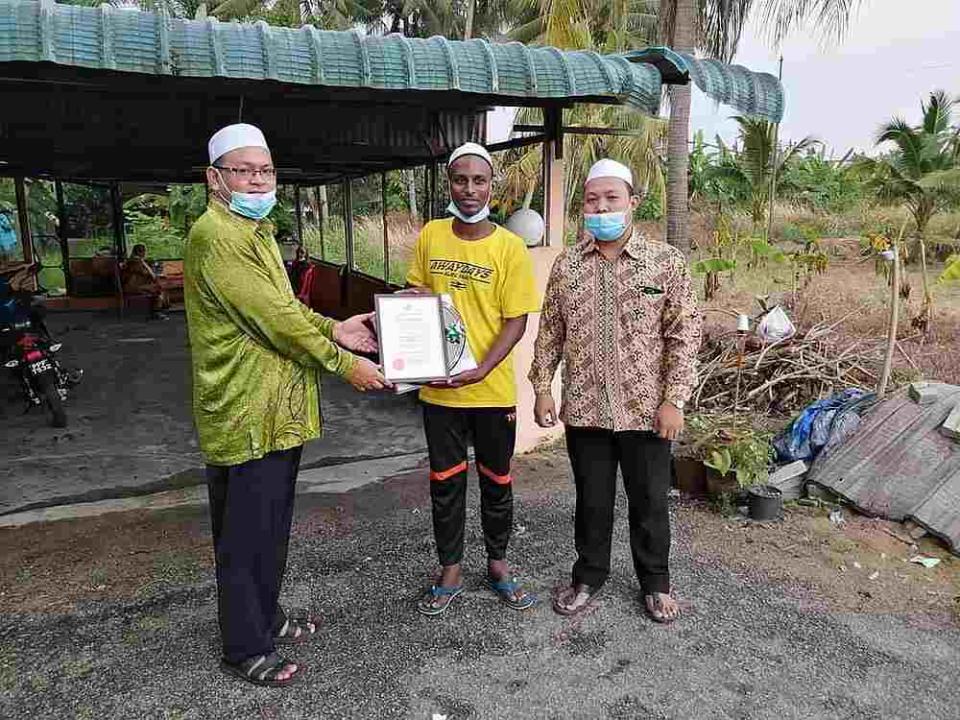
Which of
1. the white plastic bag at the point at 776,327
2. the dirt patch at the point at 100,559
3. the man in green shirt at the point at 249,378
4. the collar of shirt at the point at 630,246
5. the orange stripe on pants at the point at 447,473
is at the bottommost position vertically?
the dirt patch at the point at 100,559

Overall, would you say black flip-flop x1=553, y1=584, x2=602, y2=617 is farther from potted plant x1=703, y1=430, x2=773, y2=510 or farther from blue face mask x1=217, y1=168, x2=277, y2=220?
blue face mask x1=217, y1=168, x2=277, y2=220

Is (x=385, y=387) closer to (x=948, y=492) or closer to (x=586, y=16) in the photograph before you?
(x=948, y=492)

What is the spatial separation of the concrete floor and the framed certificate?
8.08 ft

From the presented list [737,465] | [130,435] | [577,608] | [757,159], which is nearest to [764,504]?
[737,465]

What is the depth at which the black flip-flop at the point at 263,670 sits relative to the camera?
100 inches

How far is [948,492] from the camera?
12.6 feet

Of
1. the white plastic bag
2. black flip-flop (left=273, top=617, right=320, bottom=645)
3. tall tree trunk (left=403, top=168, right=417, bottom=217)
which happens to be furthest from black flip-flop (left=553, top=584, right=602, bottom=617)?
tall tree trunk (left=403, top=168, right=417, bottom=217)

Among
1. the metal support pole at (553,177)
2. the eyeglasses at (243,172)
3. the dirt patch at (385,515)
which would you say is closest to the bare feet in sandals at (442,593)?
the dirt patch at (385,515)

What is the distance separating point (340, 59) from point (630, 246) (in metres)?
1.62

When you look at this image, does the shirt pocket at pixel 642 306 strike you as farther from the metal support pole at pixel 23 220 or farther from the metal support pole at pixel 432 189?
the metal support pole at pixel 23 220

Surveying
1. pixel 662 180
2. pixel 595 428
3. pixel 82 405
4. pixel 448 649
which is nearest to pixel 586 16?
pixel 662 180

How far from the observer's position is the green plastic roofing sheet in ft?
9.52

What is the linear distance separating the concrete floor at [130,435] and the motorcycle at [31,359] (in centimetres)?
15

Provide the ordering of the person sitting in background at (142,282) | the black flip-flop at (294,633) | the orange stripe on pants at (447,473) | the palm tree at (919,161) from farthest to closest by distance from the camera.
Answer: the palm tree at (919,161) → the person sitting in background at (142,282) → the orange stripe on pants at (447,473) → the black flip-flop at (294,633)
